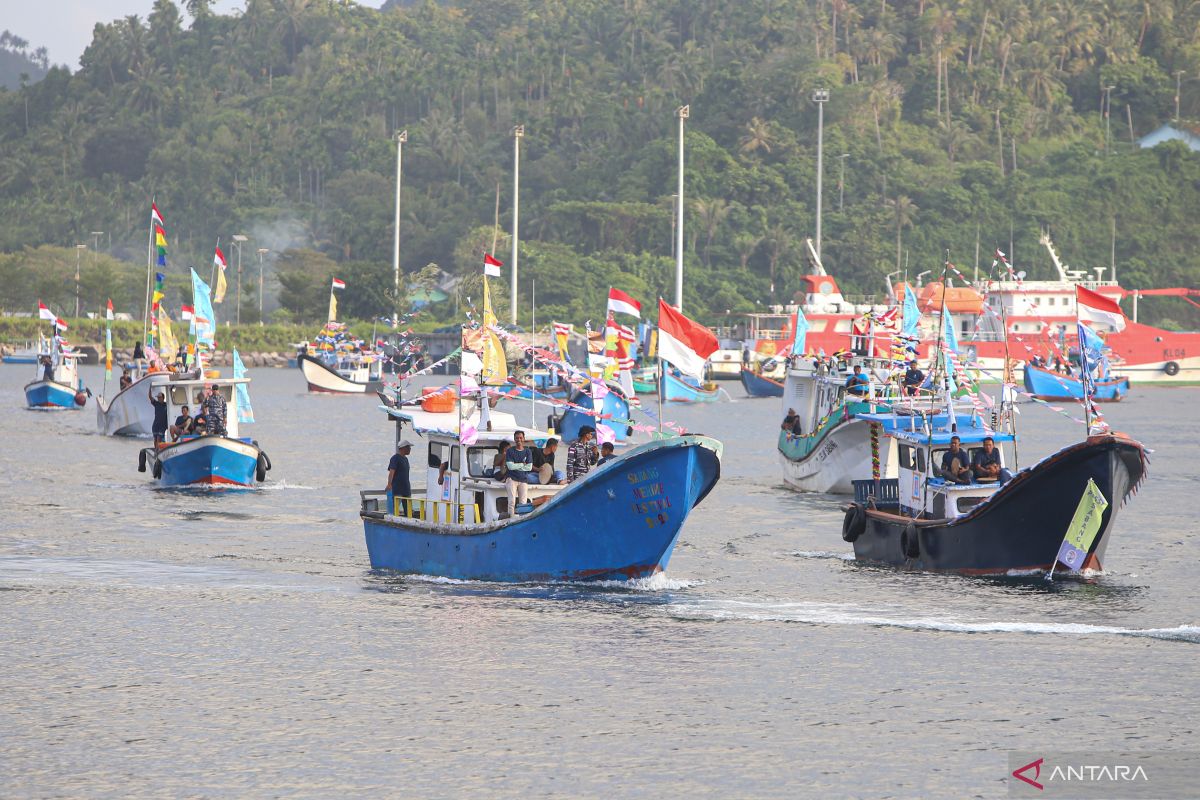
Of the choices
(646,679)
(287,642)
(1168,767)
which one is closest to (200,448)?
(287,642)

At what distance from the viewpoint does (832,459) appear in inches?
2138

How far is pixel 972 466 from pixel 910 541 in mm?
2069

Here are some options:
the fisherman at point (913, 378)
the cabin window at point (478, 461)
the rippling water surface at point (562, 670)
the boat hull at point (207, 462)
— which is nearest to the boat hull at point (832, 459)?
the fisherman at point (913, 378)

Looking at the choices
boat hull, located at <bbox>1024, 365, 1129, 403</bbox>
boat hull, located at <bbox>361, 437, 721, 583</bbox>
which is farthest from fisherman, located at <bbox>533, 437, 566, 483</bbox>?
boat hull, located at <bbox>1024, 365, 1129, 403</bbox>

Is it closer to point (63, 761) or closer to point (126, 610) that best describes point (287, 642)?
point (126, 610)

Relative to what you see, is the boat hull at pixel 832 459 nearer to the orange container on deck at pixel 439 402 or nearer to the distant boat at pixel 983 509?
the distant boat at pixel 983 509

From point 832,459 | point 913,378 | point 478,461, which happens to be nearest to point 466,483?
point 478,461

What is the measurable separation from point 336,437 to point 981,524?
5097cm

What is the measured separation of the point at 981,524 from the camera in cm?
3497

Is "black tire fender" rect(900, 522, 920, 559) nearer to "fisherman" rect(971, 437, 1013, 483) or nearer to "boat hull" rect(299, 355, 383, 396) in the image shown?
"fisherman" rect(971, 437, 1013, 483)

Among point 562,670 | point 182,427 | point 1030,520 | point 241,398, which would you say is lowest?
point 562,670

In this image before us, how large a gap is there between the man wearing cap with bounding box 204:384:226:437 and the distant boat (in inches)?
872

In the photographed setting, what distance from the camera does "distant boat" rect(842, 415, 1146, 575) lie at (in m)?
33.1

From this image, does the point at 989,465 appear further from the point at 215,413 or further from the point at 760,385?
the point at 760,385
